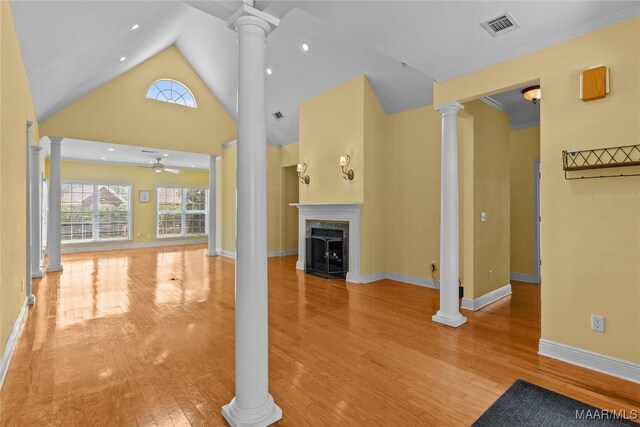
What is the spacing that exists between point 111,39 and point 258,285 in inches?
187

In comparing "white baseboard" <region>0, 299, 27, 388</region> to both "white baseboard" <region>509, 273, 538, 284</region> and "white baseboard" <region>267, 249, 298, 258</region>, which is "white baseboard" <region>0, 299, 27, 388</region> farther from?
"white baseboard" <region>509, 273, 538, 284</region>

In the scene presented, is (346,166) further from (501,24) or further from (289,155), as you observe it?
(501,24)

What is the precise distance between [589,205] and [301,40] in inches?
187

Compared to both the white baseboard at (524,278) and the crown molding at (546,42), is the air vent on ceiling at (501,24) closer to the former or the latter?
the crown molding at (546,42)

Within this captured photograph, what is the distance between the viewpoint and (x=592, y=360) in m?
2.55

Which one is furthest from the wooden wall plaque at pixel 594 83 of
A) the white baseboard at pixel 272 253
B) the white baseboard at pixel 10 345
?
the white baseboard at pixel 272 253

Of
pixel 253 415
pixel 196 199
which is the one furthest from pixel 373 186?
pixel 196 199

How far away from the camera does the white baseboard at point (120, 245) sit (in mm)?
9586

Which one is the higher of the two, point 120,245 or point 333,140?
point 333,140

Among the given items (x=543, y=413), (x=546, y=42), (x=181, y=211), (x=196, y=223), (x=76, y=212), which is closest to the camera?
(x=543, y=413)

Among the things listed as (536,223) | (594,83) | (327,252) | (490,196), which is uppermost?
(594,83)

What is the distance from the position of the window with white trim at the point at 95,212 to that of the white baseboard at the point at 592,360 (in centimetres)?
1132

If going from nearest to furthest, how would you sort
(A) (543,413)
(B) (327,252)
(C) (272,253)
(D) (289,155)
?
(A) (543,413)
(B) (327,252)
(D) (289,155)
(C) (272,253)

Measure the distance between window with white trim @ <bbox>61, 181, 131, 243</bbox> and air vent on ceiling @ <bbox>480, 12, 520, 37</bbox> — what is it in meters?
11.0
